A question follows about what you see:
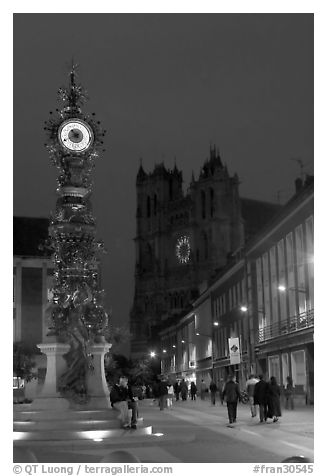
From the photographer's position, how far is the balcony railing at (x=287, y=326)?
37.8m

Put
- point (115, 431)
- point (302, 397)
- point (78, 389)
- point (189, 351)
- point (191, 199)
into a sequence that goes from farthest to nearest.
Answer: point (191, 199), point (189, 351), point (302, 397), point (78, 389), point (115, 431)

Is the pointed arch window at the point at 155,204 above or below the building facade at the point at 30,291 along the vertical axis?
above

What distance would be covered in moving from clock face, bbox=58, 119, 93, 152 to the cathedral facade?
10870 cm

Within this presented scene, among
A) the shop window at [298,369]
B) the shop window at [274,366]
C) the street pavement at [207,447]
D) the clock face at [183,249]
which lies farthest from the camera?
the clock face at [183,249]

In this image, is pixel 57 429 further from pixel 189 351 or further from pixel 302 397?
pixel 189 351

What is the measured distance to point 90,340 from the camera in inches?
781

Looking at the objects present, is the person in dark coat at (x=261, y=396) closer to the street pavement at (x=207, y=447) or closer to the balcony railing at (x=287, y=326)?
the street pavement at (x=207, y=447)

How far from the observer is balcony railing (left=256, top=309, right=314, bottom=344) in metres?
37.8

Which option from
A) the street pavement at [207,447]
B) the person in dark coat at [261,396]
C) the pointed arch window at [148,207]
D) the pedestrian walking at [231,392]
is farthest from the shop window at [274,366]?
the pointed arch window at [148,207]

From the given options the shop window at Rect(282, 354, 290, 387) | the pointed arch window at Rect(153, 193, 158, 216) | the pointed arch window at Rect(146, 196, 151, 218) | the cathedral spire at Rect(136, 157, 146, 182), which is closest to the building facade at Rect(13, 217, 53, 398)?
the shop window at Rect(282, 354, 290, 387)

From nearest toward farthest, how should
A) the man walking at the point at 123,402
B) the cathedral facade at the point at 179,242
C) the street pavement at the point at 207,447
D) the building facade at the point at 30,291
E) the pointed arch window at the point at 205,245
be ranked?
the street pavement at the point at 207,447, the man walking at the point at 123,402, the building facade at the point at 30,291, the cathedral facade at the point at 179,242, the pointed arch window at the point at 205,245

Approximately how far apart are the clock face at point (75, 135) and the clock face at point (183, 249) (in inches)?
4733
